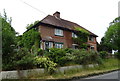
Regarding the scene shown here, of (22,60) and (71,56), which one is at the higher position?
(71,56)

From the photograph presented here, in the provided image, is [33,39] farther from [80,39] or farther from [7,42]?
[7,42]

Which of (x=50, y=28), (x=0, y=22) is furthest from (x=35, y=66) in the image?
(x=50, y=28)

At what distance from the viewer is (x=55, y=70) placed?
1176 centimetres

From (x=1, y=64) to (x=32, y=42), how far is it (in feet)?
40.1

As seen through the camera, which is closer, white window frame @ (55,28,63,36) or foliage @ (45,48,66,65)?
foliage @ (45,48,66,65)

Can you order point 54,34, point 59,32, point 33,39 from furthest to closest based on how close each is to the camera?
1. point 59,32
2. point 54,34
3. point 33,39

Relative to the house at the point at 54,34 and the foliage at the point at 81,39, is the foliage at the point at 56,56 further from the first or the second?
the foliage at the point at 81,39

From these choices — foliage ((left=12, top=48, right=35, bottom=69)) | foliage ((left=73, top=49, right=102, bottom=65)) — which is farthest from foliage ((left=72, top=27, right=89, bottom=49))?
foliage ((left=12, top=48, right=35, bottom=69))

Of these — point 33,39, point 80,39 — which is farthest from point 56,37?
point 80,39

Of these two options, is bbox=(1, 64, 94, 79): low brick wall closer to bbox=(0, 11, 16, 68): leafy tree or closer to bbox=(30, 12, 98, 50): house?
bbox=(0, 11, 16, 68): leafy tree

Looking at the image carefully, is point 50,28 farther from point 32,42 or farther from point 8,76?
point 8,76

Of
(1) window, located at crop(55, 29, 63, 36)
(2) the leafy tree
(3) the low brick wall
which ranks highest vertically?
(1) window, located at crop(55, 29, 63, 36)

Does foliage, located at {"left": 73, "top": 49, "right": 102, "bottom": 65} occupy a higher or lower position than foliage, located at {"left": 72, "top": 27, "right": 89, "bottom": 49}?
lower

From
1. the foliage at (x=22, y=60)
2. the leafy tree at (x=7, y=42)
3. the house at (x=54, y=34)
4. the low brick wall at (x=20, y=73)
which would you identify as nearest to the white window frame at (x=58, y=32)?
the house at (x=54, y=34)
